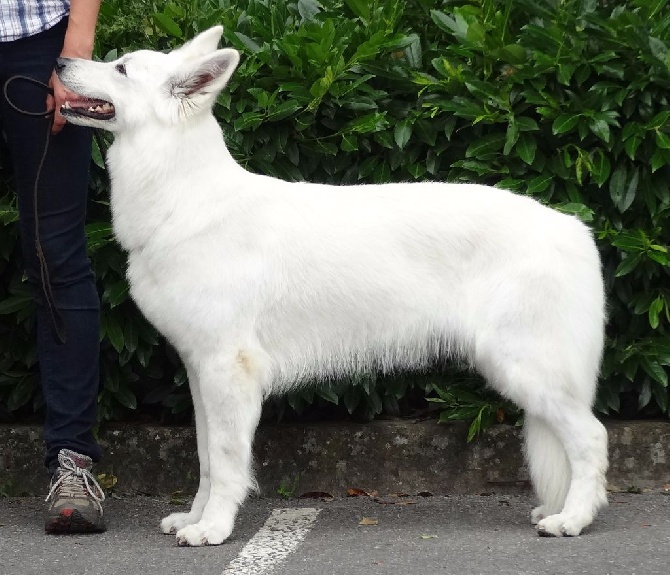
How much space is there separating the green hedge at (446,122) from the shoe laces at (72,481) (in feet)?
2.26

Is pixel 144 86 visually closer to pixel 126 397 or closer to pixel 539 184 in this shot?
pixel 126 397

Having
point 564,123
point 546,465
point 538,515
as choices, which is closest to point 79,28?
point 564,123

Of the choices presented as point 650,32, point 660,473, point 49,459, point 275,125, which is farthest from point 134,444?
point 650,32

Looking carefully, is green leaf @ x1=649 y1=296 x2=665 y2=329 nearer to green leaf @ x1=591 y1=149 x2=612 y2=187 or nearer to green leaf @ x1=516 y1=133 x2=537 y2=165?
green leaf @ x1=591 y1=149 x2=612 y2=187

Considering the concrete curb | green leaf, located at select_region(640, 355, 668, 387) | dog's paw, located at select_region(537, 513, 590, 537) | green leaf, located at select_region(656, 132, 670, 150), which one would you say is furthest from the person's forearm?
green leaf, located at select_region(640, 355, 668, 387)

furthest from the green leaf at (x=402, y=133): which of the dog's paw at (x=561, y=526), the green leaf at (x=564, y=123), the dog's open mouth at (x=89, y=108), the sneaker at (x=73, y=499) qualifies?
the sneaker at (x=73, y=499)

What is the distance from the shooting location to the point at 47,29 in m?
4.80

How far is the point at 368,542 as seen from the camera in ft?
15.2

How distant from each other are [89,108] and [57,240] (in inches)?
21.7

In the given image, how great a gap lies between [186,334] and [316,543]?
0.96 m

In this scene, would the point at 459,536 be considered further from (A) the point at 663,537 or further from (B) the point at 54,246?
(B) the point at 54,246

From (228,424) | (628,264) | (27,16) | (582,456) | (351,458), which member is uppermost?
(27,16)

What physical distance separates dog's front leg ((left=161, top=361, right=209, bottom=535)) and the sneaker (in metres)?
0.29

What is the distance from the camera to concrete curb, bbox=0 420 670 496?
18.3 ft
